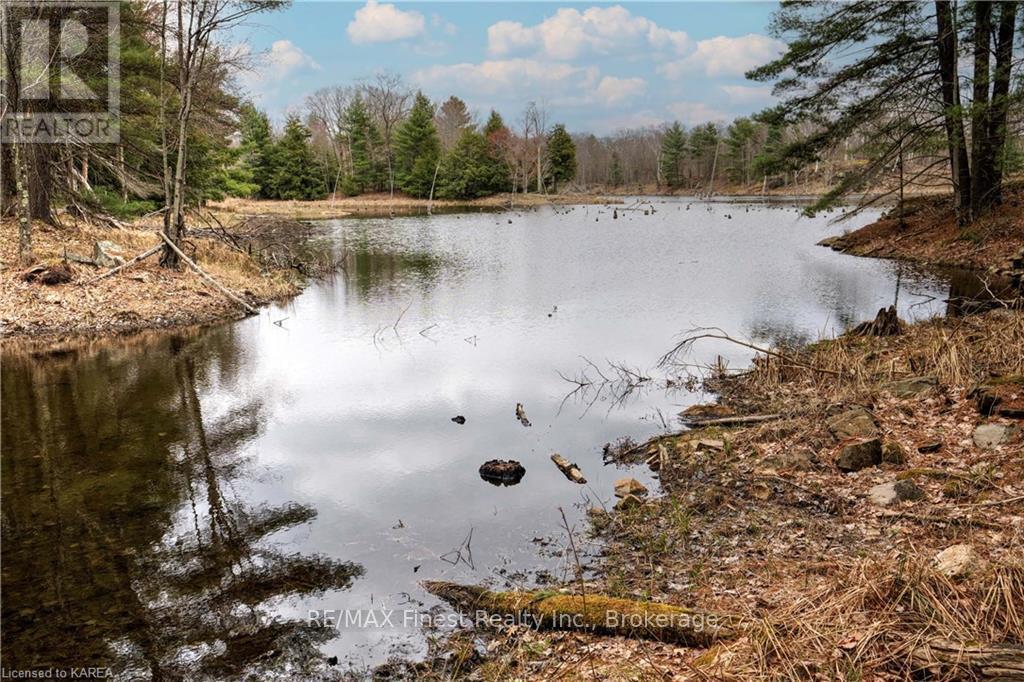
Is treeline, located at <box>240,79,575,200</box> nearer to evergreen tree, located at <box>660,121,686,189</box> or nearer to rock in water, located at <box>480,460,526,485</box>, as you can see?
evergreen tree, located at <box>660,121,686,189</box>

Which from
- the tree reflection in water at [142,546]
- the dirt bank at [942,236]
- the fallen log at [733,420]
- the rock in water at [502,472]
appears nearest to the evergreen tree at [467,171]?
the dirt bank at [942,236]

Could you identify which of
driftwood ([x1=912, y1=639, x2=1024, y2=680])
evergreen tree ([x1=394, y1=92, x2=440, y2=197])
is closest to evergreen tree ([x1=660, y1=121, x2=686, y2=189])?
evergreen tree ([x1=394, y1=92, x2=440, y2=197])

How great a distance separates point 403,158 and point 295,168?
1182cm

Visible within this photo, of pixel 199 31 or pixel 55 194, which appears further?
pixel 55 194

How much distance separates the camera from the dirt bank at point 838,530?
389 cm

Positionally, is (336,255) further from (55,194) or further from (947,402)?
(947,402)

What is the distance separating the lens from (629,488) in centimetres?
771

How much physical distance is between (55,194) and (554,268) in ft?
55.1

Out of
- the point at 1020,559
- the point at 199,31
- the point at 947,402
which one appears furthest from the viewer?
the point at 199,31

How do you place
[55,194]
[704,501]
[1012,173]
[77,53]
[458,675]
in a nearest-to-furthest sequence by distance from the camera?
[458,675] → [704,501] → [77,53] → [55,194] → [1012,173]

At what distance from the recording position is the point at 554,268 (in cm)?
2677

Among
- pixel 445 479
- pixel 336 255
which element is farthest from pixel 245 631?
pixel 336 255

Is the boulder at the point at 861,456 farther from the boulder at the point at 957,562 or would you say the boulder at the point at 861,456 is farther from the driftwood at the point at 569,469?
the driftwood at the point at 569,469

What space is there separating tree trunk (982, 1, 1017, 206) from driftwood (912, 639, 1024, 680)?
19.1m
